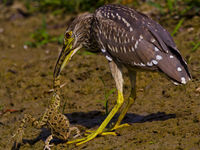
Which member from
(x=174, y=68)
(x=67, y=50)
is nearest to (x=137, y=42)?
(x=174, y=68)

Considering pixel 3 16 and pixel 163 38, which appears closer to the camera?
pixel 163 38

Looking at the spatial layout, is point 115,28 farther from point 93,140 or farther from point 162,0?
point 162,0

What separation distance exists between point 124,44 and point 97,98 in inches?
63.8

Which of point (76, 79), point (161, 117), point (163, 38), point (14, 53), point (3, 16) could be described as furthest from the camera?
point (3, 16)

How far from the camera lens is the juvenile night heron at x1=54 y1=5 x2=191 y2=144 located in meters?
4.70

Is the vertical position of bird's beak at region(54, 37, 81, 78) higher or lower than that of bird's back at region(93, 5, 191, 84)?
lower

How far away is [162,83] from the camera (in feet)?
20.7

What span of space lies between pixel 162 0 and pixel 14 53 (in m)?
3.73

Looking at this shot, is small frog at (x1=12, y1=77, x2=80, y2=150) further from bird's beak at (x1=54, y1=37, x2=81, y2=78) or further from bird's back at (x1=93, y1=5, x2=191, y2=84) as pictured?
bird's back at (x1=93, y1=5, x2=191, y2=84)

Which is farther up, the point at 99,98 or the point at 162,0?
the point at 162,0

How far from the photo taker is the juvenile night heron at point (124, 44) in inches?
185

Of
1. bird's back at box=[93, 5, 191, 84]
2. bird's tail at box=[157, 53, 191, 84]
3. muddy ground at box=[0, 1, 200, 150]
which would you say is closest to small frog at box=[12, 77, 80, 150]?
muddy ground at box=[0, 1, 200, 150]

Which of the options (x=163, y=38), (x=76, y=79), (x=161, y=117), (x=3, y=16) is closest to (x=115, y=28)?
(x=163, y=38)

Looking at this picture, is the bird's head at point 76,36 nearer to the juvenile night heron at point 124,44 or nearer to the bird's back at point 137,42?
the juvenile night heron at point 124,44
